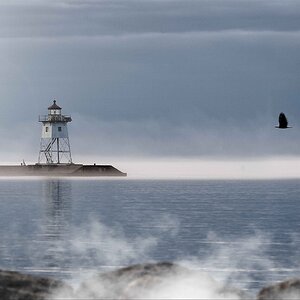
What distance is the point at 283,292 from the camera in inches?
951

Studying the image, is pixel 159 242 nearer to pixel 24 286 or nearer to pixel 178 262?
pixel 178 262

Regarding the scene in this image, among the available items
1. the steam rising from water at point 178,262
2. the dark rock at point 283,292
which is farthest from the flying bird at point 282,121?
the dark rock at point 283,292

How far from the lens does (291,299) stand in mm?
23875

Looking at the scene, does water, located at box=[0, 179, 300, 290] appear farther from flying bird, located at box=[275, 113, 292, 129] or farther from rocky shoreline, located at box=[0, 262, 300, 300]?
rocky shoreline, located at box=[0, 262, 300, 300]

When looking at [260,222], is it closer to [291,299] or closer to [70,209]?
[70,209]

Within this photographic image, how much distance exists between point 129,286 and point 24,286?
261cm

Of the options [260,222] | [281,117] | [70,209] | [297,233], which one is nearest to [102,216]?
[70,209]

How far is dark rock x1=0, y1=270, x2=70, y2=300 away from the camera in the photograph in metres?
24.0

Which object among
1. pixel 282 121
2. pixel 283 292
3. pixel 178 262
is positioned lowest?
pixel 178 262

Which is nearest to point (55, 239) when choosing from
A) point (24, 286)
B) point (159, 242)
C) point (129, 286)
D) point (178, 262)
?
point (159, 242)

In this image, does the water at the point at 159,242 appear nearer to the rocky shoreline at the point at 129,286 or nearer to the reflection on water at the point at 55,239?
the reflection on water at the point at 55,239

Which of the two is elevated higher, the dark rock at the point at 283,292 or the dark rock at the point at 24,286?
the dark rock at the point at 24,286

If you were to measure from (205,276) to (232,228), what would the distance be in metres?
62.1

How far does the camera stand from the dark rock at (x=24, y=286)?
78.8 feet
